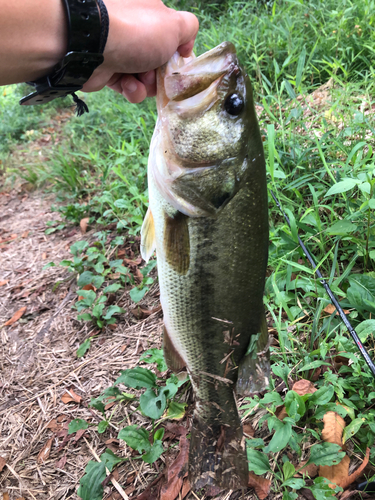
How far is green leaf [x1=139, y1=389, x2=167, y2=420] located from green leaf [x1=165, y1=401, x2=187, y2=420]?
0.56 ft

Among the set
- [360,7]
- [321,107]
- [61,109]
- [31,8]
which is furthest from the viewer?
[61,109]

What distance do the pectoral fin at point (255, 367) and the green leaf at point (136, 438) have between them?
0.55 meters

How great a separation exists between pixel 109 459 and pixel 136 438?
8.0 inches

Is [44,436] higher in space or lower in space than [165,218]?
lower

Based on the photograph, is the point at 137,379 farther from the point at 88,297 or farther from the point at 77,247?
the point at 77,247

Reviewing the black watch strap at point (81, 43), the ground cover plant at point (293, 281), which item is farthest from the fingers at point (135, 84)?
the ground cover plant at point (293, 281)

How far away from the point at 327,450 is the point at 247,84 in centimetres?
170

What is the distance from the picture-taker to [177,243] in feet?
5.01

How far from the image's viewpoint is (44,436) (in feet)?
6.66

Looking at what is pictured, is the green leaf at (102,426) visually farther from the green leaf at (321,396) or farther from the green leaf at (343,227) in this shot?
the green leaf at (343,227)

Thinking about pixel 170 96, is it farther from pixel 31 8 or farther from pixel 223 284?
pixel 223 284

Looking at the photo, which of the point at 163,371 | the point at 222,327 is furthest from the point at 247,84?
the point at 163,371

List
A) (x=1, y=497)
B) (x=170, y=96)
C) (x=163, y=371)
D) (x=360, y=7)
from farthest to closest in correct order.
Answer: (x=360, y=7) → (x=163, y=371) → (x=1, y=497) → (x=170, y=96)

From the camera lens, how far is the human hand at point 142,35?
1.49m
